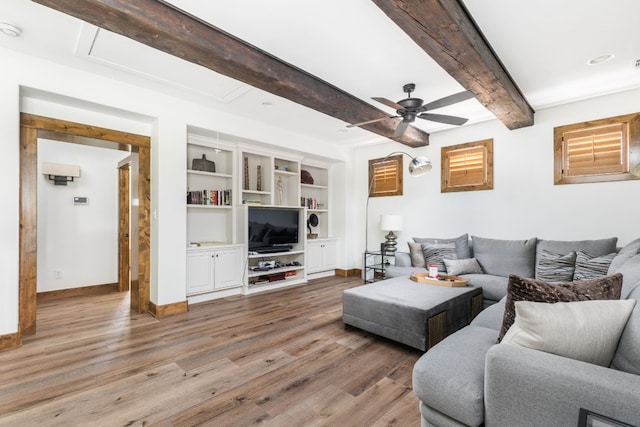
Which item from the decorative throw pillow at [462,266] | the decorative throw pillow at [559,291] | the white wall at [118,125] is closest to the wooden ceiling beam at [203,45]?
the white wall at [118,125]

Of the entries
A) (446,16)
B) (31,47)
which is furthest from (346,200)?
(31,47)

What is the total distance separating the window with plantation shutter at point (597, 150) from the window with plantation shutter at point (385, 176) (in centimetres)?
230

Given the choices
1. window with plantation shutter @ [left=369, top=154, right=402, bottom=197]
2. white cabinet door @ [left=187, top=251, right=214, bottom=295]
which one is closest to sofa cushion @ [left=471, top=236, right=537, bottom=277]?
window with plantation shutter @ [left=369, top=154, right=402, bottom=197]

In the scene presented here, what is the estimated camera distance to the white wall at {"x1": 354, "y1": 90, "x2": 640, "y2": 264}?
3.52 metres

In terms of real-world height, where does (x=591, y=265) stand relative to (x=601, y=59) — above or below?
below

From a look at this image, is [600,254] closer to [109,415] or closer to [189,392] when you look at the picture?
[189,392]

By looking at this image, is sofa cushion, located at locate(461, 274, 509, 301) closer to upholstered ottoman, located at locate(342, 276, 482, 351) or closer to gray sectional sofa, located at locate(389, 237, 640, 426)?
upholstered ottoman, located at locate(342, 276, 482, 351)

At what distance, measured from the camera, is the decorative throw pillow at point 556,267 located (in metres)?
3.31

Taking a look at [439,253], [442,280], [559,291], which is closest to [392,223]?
[439,253]

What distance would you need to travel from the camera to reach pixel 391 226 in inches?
198

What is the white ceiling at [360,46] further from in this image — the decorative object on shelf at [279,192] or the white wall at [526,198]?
the decorative object on shelf at [279,192]

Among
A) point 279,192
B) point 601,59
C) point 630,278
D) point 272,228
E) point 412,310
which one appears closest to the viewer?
point 630,278

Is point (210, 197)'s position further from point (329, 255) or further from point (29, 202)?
point (329, 255)

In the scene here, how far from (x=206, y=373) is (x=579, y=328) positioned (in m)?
2.31
